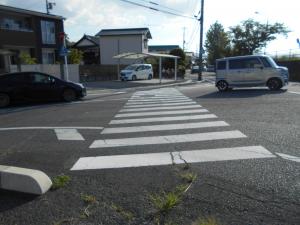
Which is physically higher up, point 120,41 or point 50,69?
point 120,41

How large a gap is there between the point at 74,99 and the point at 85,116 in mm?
5360

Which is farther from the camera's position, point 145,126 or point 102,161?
point 145,126

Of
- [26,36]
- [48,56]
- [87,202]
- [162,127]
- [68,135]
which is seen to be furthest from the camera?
[48,56]

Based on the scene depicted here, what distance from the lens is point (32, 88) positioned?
15.3m

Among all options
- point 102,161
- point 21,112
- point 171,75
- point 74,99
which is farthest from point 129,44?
point 102,161

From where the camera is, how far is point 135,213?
150 inches

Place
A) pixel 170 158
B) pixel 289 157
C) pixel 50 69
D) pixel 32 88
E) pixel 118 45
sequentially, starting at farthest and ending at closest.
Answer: pixel 118 45 → pixel 50 69 → pixel 32 88 → pixel 170 158 → pixel 289 157

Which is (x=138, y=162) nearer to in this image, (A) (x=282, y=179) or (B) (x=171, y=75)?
(A) (x=282, y=179)

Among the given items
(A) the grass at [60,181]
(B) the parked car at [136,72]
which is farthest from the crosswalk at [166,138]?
(B) the parked car at [136,72]

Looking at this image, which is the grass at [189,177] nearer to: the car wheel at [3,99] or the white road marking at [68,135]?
Result: the white road marking at [68,135]

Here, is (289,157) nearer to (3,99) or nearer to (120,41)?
(3,99)

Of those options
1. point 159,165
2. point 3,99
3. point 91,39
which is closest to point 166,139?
point 159,165

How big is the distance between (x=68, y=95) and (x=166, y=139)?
31.5ft

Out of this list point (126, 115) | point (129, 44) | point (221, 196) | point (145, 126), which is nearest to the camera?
point (221, 196)
